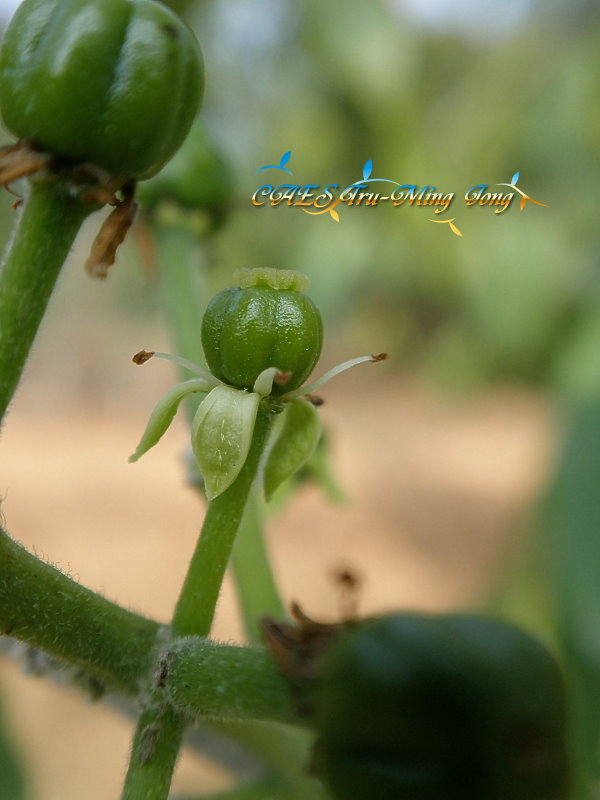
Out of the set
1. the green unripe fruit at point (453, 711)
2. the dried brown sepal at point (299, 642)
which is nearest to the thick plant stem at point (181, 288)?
the dried brown sepal at point (299, 642)

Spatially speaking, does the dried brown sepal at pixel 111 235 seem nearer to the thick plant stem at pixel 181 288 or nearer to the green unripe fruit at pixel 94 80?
the green unripe fruit at pixel 94 80

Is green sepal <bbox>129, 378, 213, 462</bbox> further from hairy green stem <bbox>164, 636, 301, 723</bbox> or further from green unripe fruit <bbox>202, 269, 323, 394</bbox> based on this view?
hairy green stem <bbox>164, 636, 301, 723</bbox>

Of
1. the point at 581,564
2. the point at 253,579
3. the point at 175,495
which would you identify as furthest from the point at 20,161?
the point at 175,495

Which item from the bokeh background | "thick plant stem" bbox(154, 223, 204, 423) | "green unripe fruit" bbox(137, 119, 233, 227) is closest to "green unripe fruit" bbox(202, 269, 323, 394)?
"thick plant stem" bbox(154, 223, 204, 423)

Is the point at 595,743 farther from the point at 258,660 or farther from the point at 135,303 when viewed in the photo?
the point at 135,303

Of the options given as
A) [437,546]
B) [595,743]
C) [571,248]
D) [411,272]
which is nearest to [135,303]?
[411,272]

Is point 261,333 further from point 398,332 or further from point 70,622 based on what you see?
point 398,332
